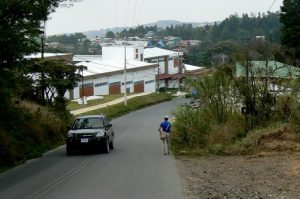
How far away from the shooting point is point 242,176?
1695 cm

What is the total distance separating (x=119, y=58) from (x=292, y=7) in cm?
6392

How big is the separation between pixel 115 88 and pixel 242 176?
Result: 8443 centimetres

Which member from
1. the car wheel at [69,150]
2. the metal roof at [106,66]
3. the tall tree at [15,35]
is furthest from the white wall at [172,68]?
the tall tree at [15,35]

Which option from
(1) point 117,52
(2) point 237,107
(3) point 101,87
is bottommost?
(3) point 101,87

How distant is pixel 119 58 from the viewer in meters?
120

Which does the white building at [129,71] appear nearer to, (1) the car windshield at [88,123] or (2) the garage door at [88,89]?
(2) the garage door at [88,89]

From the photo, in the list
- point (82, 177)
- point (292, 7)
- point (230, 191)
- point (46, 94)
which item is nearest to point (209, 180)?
point (230, 191)

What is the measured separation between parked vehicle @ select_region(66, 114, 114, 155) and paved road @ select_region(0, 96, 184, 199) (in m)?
0.47

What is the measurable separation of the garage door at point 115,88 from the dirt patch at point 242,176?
7647cm

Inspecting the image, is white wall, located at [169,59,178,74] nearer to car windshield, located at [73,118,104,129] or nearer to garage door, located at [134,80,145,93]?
garage door, located at [134,80,145,93]

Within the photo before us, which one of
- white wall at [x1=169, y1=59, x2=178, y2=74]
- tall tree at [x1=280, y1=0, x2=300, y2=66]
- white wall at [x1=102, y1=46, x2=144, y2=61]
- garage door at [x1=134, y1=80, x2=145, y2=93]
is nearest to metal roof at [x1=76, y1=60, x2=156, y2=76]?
garage door at [x1=134, y1=80, x2=145, y2=93]

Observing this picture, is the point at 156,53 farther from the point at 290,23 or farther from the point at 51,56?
the point at 290,23

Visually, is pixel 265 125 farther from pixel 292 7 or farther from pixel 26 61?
pixel 292 7

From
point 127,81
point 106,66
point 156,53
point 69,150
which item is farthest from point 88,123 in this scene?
point 156,53
